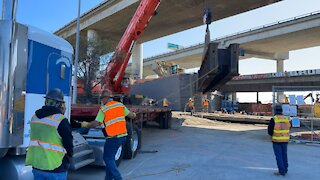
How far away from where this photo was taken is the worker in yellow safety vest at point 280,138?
23.5 ft

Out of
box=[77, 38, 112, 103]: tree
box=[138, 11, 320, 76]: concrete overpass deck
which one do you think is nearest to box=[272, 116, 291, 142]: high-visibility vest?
box=[77, 38, 112, 103]: tree

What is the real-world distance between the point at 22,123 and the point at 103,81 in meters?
13.9

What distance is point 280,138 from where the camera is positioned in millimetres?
7168

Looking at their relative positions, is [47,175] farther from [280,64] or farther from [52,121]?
[280,64]

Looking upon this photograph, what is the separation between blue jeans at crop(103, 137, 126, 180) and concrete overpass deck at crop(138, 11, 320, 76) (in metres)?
39.3

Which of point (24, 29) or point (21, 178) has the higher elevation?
point (24, 29)

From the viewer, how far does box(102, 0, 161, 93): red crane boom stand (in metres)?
15.2

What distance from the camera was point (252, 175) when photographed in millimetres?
7336

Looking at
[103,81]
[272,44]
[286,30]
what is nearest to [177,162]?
[103,81]

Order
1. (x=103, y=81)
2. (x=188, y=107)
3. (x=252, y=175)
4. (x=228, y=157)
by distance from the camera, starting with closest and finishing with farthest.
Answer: (x=252, y=175) → (x=228, y=157) → (x=103, y=81) → (x=188, y=107)

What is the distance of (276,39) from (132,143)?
4326cm

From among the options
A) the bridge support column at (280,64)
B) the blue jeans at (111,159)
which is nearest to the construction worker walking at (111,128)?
the blue jeans at (111,159)

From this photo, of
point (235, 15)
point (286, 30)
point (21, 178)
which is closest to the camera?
point (21, 178)

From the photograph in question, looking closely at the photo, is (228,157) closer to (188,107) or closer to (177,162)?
(177,162)
